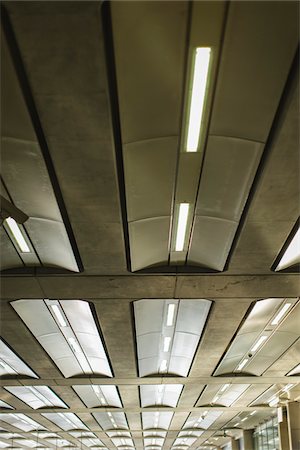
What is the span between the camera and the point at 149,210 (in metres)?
9.30

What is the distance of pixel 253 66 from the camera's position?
19.3ft

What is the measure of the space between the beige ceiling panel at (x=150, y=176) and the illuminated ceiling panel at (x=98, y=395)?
17.0m

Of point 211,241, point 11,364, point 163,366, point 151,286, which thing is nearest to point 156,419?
point 163,366

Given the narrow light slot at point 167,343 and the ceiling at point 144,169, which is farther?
the narrow light slot at point 167,343

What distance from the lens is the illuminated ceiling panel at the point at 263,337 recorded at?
48.0 feet

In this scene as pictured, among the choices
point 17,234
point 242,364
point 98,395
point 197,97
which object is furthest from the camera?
point 98,395

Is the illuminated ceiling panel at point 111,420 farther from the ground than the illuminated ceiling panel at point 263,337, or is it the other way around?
the illuminated ceiling panel at point 263,337

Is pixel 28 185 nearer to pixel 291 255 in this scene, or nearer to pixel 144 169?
pixel 144 169

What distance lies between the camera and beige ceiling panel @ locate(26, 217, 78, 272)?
32.8ft

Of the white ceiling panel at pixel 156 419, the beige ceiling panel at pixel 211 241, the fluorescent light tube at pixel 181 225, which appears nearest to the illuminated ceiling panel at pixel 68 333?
the beige ceiling panel at pixel 211 241

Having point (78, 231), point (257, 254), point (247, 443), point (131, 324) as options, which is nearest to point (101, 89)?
point (78, 231)

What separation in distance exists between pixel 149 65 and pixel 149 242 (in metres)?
5.18

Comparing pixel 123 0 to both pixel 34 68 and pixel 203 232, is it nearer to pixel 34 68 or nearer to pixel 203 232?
pixel 34 68

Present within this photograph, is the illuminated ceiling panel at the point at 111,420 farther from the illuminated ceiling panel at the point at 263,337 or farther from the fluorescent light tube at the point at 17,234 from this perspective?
the fluorescent light tube at the point at 17,234
